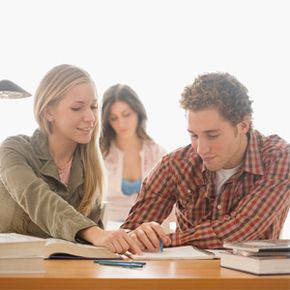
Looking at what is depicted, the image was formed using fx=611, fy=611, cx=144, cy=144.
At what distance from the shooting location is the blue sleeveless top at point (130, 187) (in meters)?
3.63

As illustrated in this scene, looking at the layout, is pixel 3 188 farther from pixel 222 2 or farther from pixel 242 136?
pixel 222 2

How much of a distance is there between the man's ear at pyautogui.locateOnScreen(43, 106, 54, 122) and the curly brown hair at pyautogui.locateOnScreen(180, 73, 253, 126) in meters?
0.45

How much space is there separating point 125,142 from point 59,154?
5.92 ft

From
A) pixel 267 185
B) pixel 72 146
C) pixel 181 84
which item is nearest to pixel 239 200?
pixel 267 185

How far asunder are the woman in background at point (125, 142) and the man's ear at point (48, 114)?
163 centimetres

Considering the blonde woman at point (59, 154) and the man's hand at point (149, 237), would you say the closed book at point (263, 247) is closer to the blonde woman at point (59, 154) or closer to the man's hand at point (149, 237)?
the man's hand at point (149, 237)

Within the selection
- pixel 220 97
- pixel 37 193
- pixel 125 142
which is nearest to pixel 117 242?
pixel 37 193

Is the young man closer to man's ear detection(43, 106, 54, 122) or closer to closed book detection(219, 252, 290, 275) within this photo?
man's ear detection(43, 106, 54, 122)

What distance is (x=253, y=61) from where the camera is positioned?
4.23 meters

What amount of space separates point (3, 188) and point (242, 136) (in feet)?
2.46

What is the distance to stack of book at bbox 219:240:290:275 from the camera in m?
1.03

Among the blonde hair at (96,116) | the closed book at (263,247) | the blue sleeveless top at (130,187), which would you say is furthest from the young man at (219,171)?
the blue sleeveless top at (130,187)

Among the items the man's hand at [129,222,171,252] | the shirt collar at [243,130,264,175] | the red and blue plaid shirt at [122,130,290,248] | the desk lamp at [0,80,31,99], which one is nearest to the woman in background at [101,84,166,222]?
the desk lamp at [0,80,31,99]
